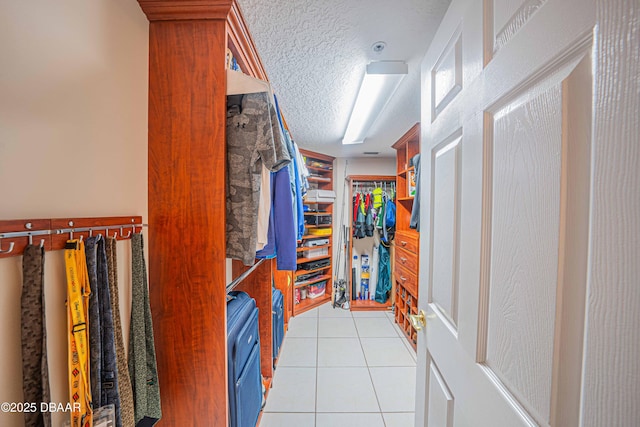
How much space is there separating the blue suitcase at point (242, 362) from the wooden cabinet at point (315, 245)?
159 cm

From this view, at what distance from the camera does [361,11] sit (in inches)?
39.0

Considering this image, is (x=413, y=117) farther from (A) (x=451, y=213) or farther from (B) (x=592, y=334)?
(B) (x=592, y=334)

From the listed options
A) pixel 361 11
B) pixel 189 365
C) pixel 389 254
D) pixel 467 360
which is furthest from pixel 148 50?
pixel 389 254

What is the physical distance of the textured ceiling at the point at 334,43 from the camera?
0.98 meters

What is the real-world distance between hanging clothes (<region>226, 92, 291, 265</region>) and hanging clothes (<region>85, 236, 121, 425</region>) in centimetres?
39

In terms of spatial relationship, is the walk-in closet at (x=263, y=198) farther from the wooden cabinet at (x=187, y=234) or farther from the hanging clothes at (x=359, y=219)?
the hanging clothes at (x=359, y=219)

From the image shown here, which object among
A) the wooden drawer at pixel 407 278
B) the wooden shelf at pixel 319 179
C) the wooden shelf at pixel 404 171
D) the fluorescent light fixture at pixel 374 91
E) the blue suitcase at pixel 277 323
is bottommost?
the blue suitcase at pixel 277 323

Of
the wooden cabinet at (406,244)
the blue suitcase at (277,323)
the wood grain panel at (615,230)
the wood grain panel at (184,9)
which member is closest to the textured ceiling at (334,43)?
the wood grain panel at (184,9)

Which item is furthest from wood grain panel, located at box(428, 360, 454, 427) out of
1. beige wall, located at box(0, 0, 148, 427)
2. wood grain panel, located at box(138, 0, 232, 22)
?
wood grain panel, located at box(138, 0, 232, 22)

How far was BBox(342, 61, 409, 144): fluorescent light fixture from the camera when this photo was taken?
1.32 metres

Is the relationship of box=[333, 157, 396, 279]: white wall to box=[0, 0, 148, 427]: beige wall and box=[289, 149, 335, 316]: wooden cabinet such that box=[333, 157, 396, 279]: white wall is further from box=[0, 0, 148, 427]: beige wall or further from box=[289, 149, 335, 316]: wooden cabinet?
box=[0, 0, 148, 427]: beige wall

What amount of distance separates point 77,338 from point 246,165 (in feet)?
2.34

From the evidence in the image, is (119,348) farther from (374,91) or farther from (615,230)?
(374,91)

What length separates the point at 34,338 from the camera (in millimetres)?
510
